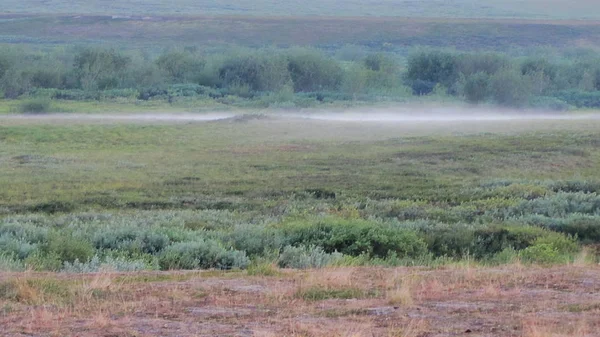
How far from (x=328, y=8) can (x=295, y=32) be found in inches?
1786

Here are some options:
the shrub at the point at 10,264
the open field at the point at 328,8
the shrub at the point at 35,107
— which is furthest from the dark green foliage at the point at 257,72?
the open field at the point at 328,8

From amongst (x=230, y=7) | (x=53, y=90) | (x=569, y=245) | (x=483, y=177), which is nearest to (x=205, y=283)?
(x=569, y=245)

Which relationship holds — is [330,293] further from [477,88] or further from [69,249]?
[477,88]

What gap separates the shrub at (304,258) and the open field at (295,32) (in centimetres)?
8259

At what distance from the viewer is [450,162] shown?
2903 cm

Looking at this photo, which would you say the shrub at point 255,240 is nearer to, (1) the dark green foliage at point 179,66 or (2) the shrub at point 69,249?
(2) the shrub at point 69,249

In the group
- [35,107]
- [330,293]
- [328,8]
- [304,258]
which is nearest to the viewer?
[330,293]

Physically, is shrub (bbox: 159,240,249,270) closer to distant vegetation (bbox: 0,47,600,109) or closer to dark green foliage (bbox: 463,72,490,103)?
distant vegetation (bbox: 0,47,600,109)

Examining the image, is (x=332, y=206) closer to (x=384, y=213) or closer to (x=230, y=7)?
(x=384, y=213)

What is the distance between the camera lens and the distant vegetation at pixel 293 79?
198 feet

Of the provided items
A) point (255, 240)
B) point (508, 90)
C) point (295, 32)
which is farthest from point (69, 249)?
point (295, 32)

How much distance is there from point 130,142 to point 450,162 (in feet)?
45.6

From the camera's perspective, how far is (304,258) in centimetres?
1174

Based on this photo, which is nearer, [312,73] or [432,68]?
[312,73]
